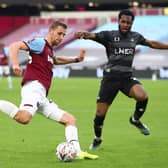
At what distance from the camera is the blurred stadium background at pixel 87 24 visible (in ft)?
149

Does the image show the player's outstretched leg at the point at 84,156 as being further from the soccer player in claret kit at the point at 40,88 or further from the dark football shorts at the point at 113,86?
the dark football shorts at the point at 113,86

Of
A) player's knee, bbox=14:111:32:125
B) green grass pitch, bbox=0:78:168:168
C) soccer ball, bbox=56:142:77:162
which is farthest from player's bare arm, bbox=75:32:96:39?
soccer ball, bbox=56:142:77:162

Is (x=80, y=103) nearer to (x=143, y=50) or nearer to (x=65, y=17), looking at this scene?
(x=143, y=50)

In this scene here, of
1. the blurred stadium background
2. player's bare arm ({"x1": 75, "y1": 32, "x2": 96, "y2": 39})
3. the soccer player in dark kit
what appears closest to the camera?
player's bare arm ({"x1": 75, "y1": 32, "x2": 96, "y2": 39})

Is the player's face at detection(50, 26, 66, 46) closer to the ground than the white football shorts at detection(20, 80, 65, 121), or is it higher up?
higher up

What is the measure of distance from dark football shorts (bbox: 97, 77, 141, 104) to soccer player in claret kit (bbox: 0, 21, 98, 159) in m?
1.66

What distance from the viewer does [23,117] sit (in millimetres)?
10008

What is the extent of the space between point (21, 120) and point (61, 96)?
1519cm

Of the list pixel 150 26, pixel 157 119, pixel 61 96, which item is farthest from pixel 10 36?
pixel 157 119

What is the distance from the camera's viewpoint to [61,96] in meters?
25.2

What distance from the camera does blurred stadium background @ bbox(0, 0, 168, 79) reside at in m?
45.5

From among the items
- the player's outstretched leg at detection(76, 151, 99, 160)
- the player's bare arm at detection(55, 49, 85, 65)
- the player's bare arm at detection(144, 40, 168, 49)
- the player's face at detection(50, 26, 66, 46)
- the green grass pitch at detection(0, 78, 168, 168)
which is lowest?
the green grass pitch at detection(0, 78, 168, 168)

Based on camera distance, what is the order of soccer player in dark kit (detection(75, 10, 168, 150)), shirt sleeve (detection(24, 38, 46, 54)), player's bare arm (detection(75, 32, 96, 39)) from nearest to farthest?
shirt sleeve (detection(24, 38, 46, 54)) → player's bare arm (detection(75, 32, 96, 39)) → soccer player in dark kit (detection(75, 10, 168, 150))

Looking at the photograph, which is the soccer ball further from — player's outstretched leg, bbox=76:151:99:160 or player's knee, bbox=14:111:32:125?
player's knee, bbox=14:111:32:125
